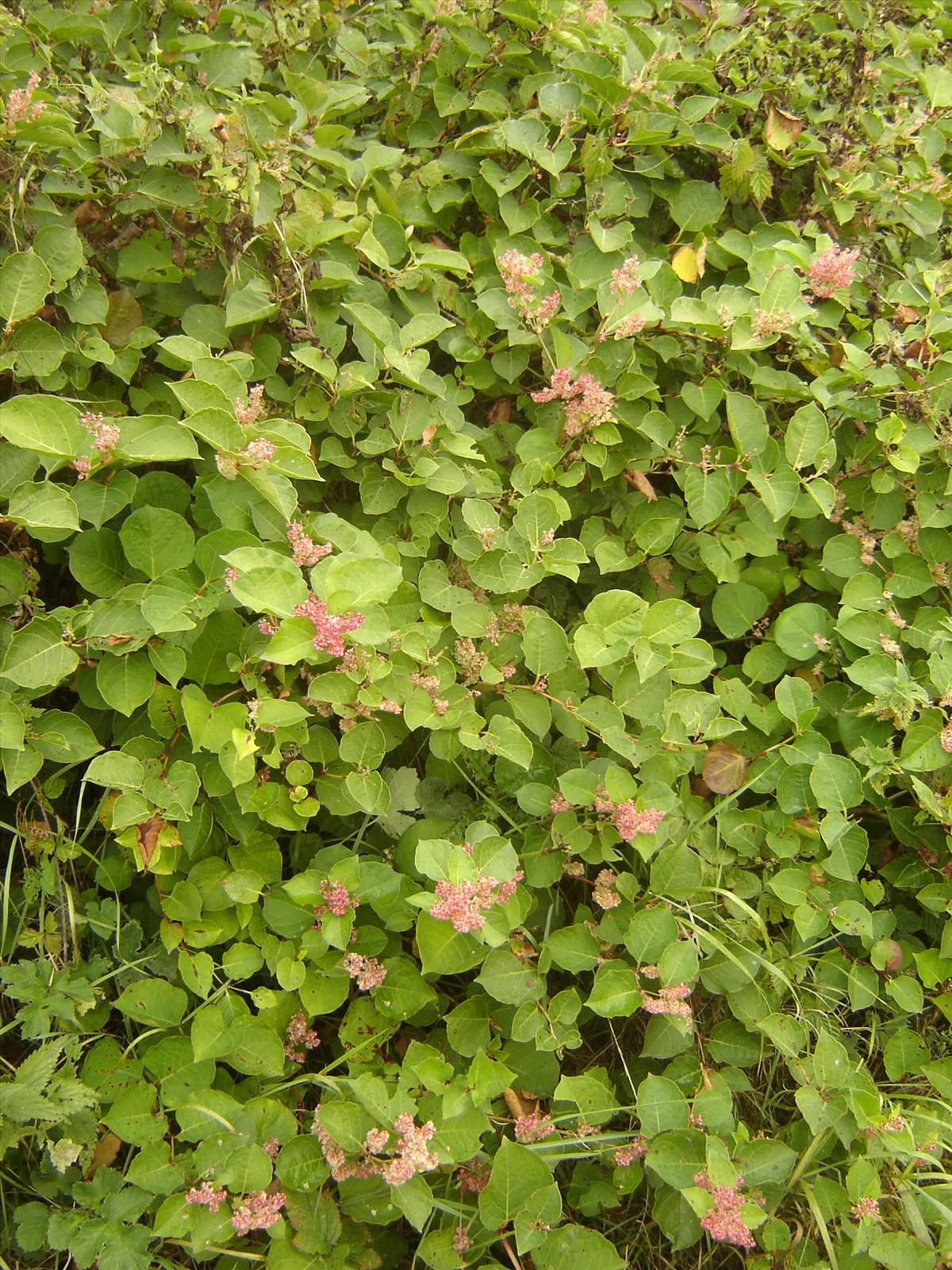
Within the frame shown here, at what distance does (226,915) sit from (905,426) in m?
2.08

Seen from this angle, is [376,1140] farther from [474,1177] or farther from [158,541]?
[158,541]

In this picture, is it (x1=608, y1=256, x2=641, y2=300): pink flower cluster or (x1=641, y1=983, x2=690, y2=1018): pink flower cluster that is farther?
(x1=608, y1=256, x2=641, y2=300): pink flower cluster

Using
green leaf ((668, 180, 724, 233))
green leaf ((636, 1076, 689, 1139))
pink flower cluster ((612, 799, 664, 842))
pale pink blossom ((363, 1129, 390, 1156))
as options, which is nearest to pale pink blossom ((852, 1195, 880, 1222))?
green leaf ((636, 1076, 689, 1139))

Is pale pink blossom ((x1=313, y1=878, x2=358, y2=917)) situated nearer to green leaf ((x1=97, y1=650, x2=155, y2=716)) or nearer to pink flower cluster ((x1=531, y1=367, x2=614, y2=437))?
green leaf ((x1=97, y1=650, x2=155, y2=716))

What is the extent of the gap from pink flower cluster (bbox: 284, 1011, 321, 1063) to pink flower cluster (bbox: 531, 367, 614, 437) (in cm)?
150

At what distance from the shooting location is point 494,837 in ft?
5.65

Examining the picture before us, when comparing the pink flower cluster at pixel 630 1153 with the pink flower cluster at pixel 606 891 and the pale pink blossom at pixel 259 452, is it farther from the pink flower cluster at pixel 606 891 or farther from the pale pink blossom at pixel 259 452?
the pale pink blossom at pixel 259 452

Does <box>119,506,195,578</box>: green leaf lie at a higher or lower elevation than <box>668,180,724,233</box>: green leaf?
lower

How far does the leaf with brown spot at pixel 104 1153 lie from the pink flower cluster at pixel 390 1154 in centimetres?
44

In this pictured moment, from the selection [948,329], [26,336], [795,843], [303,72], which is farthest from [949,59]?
[26,336]

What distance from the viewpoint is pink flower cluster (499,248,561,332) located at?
2100 millimetres

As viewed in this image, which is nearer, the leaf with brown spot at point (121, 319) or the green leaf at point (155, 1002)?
the green leaf at point (155, 1002)

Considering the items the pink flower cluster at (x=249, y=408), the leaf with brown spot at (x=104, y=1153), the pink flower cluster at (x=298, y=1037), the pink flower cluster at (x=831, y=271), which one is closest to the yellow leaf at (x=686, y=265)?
the pink flower cluster at (x=831, y=271)

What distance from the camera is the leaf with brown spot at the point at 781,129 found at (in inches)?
101
